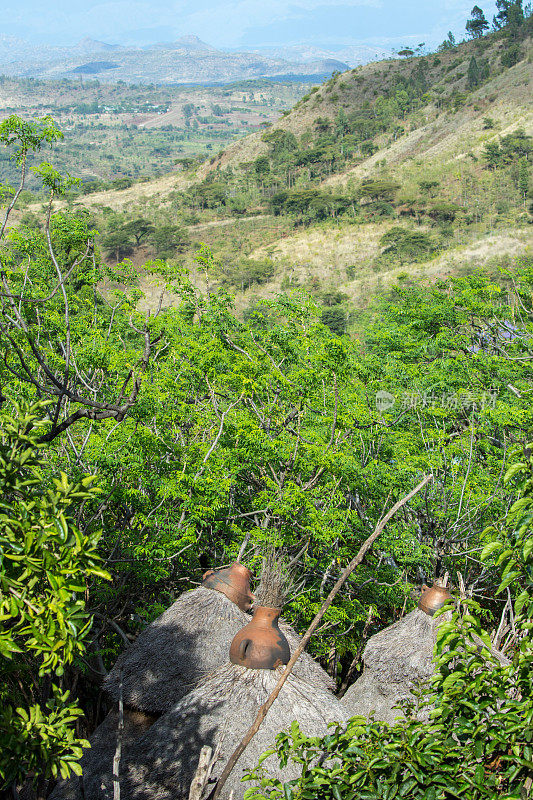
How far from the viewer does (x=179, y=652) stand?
23.0 ft

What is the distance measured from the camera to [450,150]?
67.4 meters

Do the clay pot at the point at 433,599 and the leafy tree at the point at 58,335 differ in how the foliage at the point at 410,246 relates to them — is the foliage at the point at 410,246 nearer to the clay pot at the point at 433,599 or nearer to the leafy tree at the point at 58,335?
the leafy tree at the point at 58,335

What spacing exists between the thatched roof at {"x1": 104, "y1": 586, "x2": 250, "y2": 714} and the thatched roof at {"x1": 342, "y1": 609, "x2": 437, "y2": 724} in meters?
1.85

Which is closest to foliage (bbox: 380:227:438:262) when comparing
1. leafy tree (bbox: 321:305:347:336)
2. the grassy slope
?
the grassy slope

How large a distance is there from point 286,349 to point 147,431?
5.73 meters

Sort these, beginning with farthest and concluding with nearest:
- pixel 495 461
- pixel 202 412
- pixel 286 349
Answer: pixel 286 349 → pixel 202 412 → pixel 495 461

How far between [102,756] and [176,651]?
4.02 feet

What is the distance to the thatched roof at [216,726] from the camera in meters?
5.33

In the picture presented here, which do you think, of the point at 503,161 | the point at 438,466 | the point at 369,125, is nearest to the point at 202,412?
the point at 438,466

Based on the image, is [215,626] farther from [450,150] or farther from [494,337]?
[450,150]

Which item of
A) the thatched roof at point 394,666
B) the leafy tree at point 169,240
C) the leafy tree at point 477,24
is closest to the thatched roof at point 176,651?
the thatched roof at point 394,666

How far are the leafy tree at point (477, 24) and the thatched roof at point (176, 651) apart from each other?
107m

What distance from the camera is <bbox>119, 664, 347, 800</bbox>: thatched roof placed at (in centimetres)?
533

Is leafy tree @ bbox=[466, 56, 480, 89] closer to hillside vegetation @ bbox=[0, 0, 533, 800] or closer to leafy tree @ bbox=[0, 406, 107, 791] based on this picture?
hillside vegetation @ bbox=[0, 0, 533, 800]
